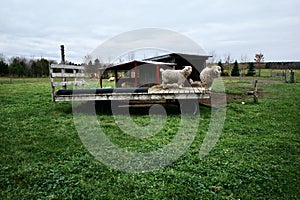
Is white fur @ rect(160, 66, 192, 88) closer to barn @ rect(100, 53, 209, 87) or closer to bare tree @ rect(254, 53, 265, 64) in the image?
barn @ rect(100, 53, 209, 87)

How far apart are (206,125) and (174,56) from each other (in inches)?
392

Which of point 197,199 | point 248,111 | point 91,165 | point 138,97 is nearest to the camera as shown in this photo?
point 197,199

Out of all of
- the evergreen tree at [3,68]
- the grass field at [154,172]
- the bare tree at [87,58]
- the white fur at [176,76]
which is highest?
the evergreen tree at [3,68]

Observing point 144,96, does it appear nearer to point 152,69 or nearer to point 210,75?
point 210,75

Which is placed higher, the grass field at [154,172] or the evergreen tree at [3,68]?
the evergreen tree at [3,68]

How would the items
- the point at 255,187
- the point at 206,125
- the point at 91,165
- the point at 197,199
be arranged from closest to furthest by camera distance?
the point at 197,199
the point at 255,187
the point at 91,165
the point at 206,125

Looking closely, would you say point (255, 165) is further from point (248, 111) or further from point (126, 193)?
point (248, 111)

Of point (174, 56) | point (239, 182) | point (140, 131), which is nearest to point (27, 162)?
point (140, 131)

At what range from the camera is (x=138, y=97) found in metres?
6.41

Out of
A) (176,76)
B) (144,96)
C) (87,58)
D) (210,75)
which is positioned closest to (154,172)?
(144,96)

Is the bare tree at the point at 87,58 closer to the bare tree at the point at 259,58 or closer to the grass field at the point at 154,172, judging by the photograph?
the grass field at the point at 154,172

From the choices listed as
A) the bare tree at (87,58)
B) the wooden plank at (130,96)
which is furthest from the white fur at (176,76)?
the bare tree at (87,58)

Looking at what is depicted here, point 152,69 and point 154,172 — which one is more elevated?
point 152,69

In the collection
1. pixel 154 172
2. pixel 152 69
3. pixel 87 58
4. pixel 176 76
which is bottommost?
pixel 154 172
